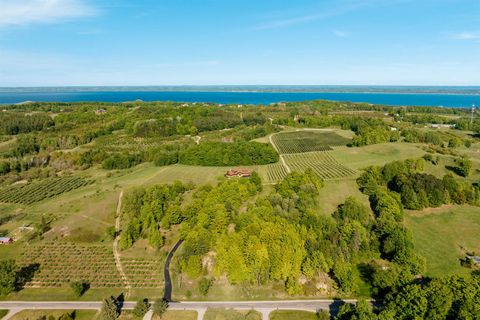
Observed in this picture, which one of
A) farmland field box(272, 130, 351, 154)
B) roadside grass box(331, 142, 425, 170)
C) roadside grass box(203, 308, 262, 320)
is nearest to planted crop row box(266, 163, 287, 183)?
farmland field box(272, 130, 351, 154)

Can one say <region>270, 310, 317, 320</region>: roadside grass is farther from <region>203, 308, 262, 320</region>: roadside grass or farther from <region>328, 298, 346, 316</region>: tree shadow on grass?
<region>328, 298, 346, 316</region>: tree shadow on grass

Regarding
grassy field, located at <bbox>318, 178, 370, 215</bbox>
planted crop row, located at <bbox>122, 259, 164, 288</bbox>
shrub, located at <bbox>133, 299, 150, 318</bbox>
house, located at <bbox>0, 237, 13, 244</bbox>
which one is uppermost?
grassy field, located at <bbox>318, 178, 370, 215</bbox>

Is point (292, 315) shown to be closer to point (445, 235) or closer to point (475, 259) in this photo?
point (475, 259)

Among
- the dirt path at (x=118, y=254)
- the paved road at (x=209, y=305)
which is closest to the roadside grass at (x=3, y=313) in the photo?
the paved road at (x=209, y=305)

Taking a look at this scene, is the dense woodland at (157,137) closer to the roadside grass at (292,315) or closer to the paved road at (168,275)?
the paved road at (168,275)

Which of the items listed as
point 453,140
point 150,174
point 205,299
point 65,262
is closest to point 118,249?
point 65,262

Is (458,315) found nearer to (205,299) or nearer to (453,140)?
(205,299)
